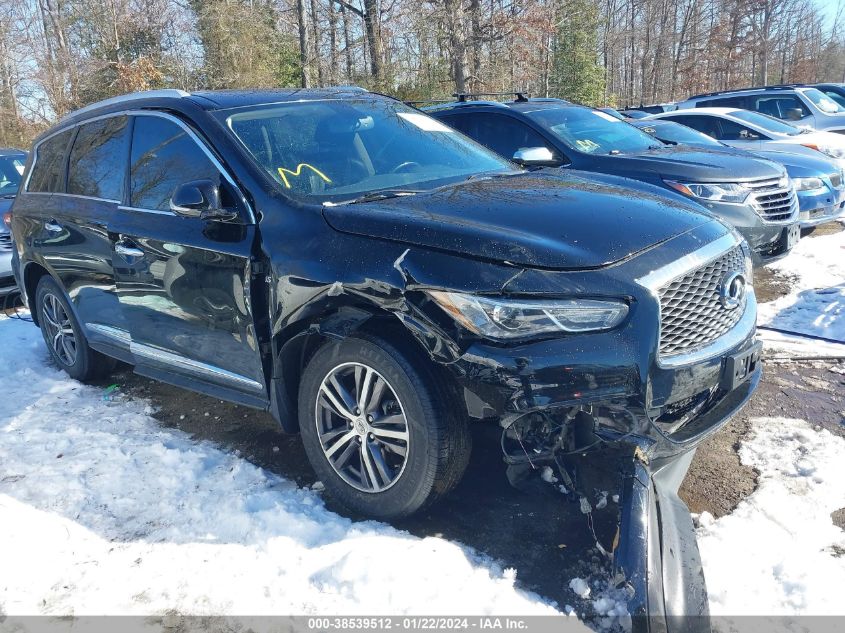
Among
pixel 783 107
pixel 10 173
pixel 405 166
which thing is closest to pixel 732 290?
pixel 405 166

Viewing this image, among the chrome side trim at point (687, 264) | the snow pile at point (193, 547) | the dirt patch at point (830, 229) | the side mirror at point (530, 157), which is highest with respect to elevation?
the side mirror at point (530, 157)

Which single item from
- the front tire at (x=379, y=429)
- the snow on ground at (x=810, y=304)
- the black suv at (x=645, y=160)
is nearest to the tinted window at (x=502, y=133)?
the black suv at (x=645, y=160)

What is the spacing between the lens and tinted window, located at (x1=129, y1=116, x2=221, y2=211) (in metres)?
3.57

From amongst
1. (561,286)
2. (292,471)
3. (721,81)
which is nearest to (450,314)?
(561,286)

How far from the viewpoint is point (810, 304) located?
587cm

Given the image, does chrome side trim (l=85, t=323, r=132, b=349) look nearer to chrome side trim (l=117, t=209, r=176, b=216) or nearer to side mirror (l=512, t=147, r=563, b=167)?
chrome side trim (l=117, t=209, r=176, b=216)

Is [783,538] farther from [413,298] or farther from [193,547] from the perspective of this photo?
[193,547]

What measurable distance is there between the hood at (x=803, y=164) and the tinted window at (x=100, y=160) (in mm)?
6810

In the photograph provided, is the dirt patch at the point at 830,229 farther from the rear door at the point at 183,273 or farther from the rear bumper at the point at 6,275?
the rear bumper at the point at 6,275

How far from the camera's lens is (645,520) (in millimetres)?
2459

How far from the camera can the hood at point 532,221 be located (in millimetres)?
2592

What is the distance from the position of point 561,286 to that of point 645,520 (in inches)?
35.4

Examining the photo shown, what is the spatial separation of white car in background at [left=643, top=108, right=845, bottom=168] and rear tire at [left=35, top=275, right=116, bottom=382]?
9.28 metres

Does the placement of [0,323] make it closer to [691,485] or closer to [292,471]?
[292,471]
